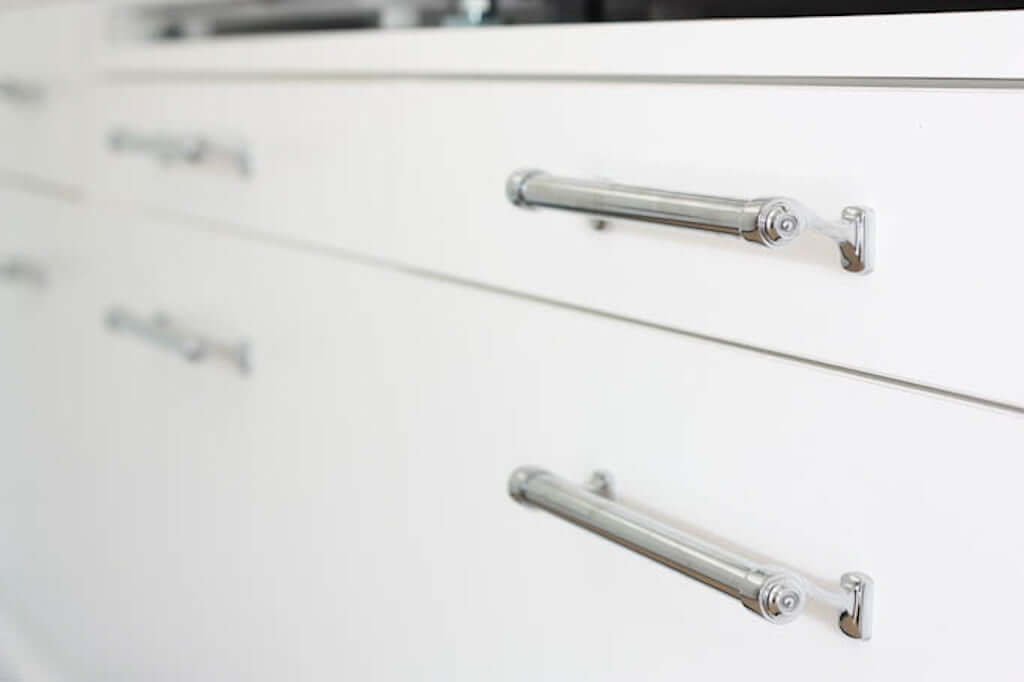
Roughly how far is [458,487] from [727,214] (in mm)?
254

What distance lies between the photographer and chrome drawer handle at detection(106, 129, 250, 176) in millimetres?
813

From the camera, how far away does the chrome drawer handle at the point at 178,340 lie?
2.72ft

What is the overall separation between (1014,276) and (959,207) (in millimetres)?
28

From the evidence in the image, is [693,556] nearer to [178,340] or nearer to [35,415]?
[178,340]

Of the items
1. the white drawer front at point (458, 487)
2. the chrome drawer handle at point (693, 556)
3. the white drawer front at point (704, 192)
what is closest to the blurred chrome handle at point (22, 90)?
the white drawer front at point (458, 487)

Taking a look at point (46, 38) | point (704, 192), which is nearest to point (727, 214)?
point (704, 192)

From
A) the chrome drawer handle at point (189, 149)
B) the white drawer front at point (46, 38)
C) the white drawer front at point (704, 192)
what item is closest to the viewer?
the white drawer front at point (704, 192)

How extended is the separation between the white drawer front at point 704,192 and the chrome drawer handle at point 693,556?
0.25ft

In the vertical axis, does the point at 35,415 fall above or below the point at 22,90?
below

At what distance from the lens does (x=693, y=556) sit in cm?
48

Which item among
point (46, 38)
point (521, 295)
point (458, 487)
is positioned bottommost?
point (458, 487)

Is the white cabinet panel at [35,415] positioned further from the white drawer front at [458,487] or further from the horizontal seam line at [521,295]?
the horizontal seam line at [521,295]

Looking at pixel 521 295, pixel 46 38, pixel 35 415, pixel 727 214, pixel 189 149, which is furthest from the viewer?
pixel 35 415

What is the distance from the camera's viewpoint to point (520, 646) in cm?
62
